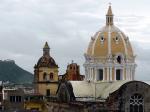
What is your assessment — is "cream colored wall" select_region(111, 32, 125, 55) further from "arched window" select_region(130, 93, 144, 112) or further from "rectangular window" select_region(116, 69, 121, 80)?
"arched window" select_region(130, 93, 144, 112)

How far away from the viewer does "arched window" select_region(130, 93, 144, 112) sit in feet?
246

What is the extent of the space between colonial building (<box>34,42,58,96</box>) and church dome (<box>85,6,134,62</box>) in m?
16.9

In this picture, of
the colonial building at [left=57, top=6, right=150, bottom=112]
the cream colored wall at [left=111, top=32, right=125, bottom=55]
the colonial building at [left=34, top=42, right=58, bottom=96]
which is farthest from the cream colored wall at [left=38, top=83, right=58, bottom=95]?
the cream colored wall at [left=111, top=32, right=125, bottom=55]

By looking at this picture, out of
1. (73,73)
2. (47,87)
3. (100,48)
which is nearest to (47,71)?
(47,87)

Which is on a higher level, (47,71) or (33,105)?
(47,71)

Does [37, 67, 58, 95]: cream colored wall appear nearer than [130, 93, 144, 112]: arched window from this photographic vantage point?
No

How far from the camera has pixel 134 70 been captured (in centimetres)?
8538

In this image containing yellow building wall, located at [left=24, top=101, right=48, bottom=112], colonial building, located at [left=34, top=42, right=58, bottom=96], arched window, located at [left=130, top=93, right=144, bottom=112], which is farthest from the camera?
colonial building, located at [left=34, top=42, right=58, bottom=96]

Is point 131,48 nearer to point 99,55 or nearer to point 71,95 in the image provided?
point 99,55

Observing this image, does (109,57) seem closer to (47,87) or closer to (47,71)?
(47,71)

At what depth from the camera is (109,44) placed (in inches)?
3295

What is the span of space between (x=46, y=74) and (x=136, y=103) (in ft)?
96.3

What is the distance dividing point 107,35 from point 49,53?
20.3 metres

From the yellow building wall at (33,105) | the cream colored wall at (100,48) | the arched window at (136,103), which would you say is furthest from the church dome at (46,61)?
the arched window at (136,103)
